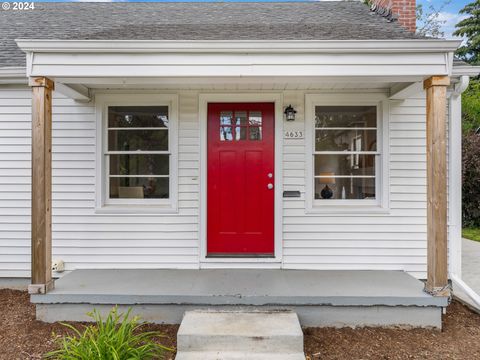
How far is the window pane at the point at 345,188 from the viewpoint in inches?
163

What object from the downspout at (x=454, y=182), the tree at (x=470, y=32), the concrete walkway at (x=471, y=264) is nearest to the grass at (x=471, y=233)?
the concrete walkway at (x=471, y=264)

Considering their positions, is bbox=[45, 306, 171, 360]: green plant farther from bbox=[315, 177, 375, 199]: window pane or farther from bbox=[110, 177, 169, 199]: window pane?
bbox=[315, 177, 375, 199]: window pane

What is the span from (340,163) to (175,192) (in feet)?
6.95

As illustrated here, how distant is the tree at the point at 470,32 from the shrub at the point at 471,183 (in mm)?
14394

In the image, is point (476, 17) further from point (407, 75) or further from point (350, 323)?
point (350, 323)

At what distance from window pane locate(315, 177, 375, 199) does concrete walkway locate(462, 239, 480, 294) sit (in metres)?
1.78

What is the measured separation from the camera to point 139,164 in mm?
4188

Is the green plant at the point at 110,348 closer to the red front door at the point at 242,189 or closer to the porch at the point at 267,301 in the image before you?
→ the porch at the point at 267,301

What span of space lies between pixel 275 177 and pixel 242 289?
4.74 feet

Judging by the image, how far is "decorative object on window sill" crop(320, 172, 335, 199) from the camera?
4145 mm

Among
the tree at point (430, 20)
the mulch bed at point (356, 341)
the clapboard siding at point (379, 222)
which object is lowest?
the mulch bed at point (356, 341)

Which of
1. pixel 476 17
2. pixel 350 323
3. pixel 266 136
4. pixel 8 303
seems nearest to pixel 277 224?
pixel 266 136

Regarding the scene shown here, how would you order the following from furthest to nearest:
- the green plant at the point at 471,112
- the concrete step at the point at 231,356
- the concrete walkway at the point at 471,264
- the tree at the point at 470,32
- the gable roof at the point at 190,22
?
the tree at the point at 470,32, the green plant at the point at 471,112, the concrete walkway at the point at 471,264, the gable roof at the point at 190,22, the concrete step at the point at 231,356

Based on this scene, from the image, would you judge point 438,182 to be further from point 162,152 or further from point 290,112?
point 162,152
